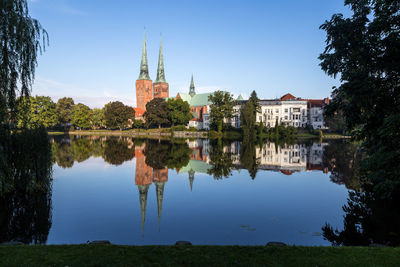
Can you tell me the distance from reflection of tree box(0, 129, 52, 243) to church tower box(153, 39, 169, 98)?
119 meters

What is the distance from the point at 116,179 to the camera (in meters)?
18.4

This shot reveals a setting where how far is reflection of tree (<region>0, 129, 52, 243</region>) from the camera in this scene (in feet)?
32.7

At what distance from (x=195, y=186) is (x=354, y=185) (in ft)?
31.1

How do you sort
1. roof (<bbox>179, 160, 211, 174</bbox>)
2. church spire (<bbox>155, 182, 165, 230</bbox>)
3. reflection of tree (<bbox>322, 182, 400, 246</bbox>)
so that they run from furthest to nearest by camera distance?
roof (<bbox>179, 160, 211, 174</bbox>) < church spire (<bbox>155, 182, 165, 230</bbox>) < reflection of tree (<bbox>322, 182, 400, 246</bbox>)

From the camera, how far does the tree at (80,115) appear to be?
104312mm

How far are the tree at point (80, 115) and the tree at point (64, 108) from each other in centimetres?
214

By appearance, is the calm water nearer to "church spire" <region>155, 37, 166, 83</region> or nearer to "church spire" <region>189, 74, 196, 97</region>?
"church spire" <region>155, 37, 166, 83</region>

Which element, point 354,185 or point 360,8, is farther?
point 354,185

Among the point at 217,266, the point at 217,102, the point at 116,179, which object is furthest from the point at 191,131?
the point at 217,266

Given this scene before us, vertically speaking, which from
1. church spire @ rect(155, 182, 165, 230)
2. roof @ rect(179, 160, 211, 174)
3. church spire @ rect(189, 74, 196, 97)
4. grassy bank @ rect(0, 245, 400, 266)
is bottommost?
church spire @ rect(155, 182, 165, 230)

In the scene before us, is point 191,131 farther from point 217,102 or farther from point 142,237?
point 142,237

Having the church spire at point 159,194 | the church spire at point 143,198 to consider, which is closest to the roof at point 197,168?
the church spire at point 159,194

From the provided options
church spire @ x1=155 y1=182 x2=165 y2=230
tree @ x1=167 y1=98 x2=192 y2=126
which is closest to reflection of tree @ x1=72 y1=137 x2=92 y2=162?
church spire @ x1=155 y1=182 x2=165 y2=230

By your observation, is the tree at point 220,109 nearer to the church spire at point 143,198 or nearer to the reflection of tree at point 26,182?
the church spire at point 143,198
